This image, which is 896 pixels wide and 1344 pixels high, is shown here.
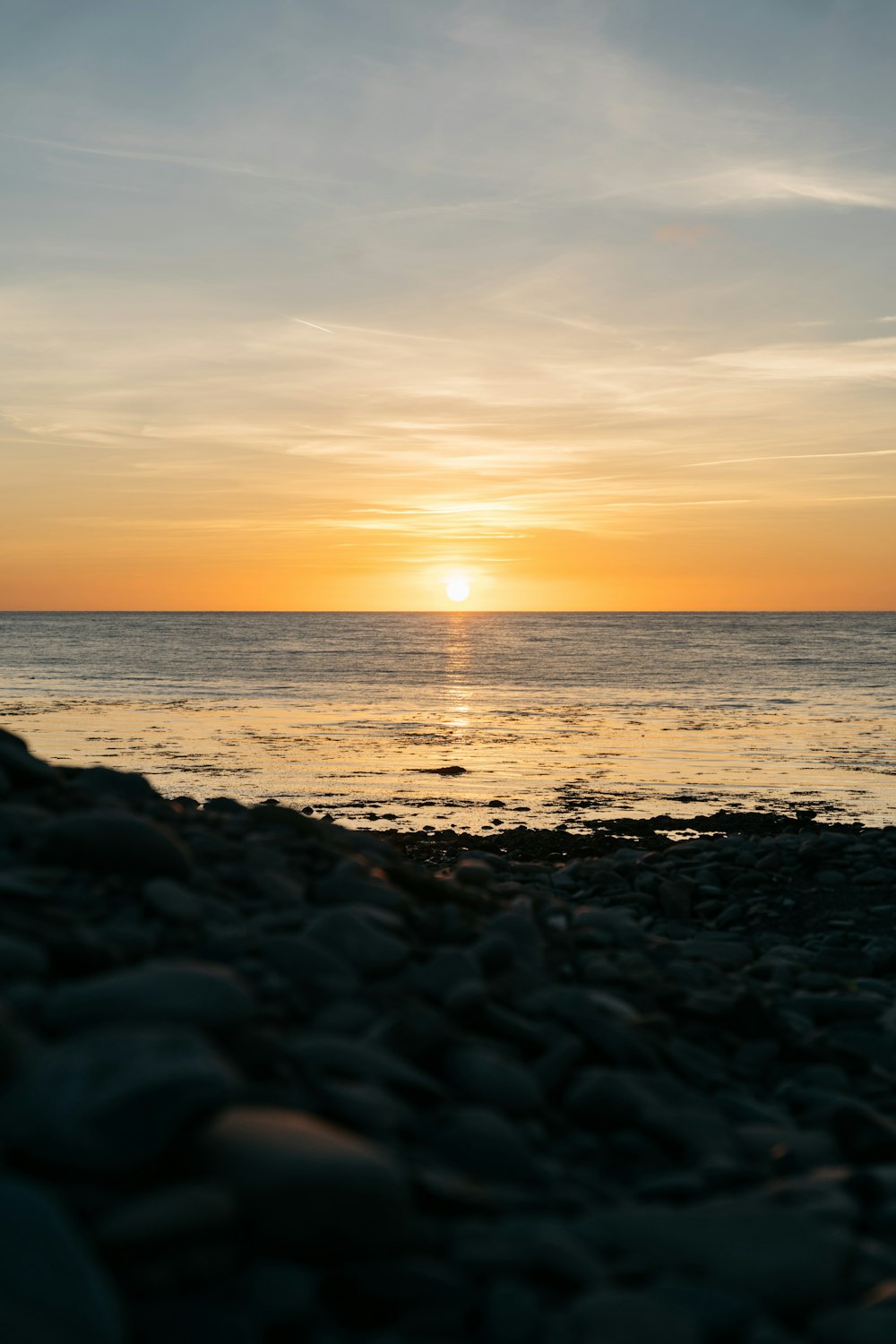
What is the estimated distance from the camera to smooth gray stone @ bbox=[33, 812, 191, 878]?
165 inches

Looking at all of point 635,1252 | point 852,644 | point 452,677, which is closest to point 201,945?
point 635,1252

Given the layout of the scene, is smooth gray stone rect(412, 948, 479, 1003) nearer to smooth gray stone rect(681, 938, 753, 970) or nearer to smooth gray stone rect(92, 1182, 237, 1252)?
smooth gray stone rect(92, 1182, 237, 1252)

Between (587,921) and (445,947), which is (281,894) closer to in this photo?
(445,947)

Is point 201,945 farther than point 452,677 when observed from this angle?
No

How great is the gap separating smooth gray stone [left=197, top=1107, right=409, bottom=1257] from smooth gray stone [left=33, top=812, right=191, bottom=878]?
5.97 feet

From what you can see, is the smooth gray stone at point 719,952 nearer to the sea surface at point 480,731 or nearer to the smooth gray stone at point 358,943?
the smooth gray stone at point 358,943

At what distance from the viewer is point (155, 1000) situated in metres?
2.92

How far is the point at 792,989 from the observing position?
18.4 feet

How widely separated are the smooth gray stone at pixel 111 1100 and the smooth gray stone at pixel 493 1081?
926 mm

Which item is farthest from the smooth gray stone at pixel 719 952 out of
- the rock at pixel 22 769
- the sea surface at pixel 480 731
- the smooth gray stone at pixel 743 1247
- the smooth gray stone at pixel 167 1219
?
the sea surface at pixel 480 731

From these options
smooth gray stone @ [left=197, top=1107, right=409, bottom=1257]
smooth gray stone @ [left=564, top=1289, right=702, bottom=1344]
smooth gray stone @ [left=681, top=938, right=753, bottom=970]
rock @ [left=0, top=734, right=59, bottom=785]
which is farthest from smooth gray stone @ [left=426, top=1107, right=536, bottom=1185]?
smooth gray stone @ [left=681, top=938, right=753, bottom=970]

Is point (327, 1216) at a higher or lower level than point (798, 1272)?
higher

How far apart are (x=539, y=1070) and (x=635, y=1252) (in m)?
0.94

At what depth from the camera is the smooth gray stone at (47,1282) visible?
2.03m
